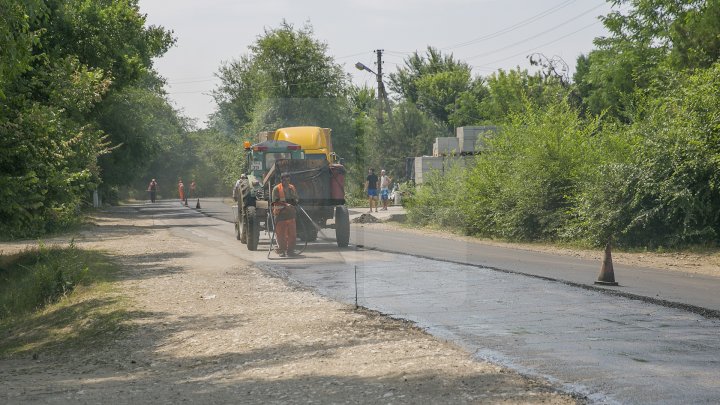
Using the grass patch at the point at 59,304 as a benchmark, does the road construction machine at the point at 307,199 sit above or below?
above

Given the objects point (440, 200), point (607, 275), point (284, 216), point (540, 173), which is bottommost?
point (607, 275)

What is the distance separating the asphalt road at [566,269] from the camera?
1315cm

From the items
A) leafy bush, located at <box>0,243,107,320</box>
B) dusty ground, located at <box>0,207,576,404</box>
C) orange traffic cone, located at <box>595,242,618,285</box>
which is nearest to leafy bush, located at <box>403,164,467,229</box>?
leafy bush, located at <box>0,243,107,320</box>

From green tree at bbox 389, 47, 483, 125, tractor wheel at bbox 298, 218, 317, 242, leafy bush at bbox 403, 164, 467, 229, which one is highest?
green tree at bbox 389, 47, 483, 125

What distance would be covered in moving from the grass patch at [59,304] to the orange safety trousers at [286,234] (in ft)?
12.0

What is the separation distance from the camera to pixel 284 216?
830 inches

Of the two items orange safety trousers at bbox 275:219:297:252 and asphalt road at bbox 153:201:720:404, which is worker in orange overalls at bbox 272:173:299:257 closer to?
orange safety trousers at bbox 275:219:297:252

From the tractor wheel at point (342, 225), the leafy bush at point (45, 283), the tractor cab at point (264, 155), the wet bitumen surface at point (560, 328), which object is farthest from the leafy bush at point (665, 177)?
the leafy bush at point (45, 283)

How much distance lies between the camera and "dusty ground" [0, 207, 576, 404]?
754 cm

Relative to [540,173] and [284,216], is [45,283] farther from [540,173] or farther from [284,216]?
[540,173]

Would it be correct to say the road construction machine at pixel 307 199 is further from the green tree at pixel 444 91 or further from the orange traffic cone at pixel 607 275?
the green tree at pixel 444 91

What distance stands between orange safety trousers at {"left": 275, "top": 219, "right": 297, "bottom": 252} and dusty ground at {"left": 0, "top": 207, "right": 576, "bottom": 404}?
17.9ft

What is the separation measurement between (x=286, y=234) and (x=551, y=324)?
1123 cm

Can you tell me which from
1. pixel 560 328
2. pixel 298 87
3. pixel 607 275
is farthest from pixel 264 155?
pixel 298 87
